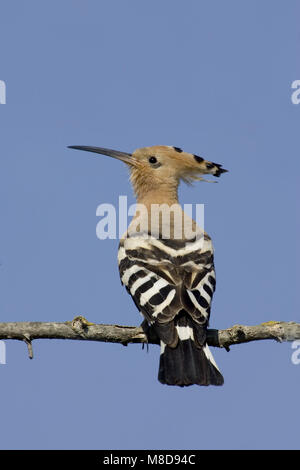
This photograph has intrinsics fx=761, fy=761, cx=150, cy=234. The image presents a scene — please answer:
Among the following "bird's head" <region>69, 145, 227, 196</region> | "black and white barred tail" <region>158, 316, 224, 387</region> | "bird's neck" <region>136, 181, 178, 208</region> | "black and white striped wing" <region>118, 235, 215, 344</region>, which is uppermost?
"bird's head" <region>69, 145, 227, 196</region>

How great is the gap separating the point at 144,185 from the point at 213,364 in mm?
1677

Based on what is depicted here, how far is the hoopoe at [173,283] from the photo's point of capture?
352cm

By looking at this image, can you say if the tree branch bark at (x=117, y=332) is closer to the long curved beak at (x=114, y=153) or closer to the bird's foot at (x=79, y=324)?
the bird's foot at (x=79, y=324)

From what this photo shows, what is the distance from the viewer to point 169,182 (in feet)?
16.0

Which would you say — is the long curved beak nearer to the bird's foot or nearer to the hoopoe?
the hoopoe

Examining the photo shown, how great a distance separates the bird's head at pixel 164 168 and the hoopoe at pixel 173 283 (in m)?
0.16

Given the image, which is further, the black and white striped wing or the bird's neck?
the bird's neck

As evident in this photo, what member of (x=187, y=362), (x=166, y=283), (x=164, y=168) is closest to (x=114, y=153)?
(x=164, y=168)

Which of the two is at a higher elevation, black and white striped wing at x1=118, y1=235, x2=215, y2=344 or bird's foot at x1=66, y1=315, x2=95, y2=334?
black and white striped wing at x1=118, y1=235, x2=215, y2=344

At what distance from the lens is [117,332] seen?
3.43 m

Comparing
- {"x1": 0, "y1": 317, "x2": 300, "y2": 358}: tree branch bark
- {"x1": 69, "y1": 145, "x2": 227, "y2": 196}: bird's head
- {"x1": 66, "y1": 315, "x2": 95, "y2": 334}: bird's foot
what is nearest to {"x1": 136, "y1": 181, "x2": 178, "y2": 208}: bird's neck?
{"x1": 69, "y1": 145, "x2": 227, "y2": 196}: bird's head

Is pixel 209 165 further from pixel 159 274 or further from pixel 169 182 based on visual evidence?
pixel 159 274

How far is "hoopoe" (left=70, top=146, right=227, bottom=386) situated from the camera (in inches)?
139
